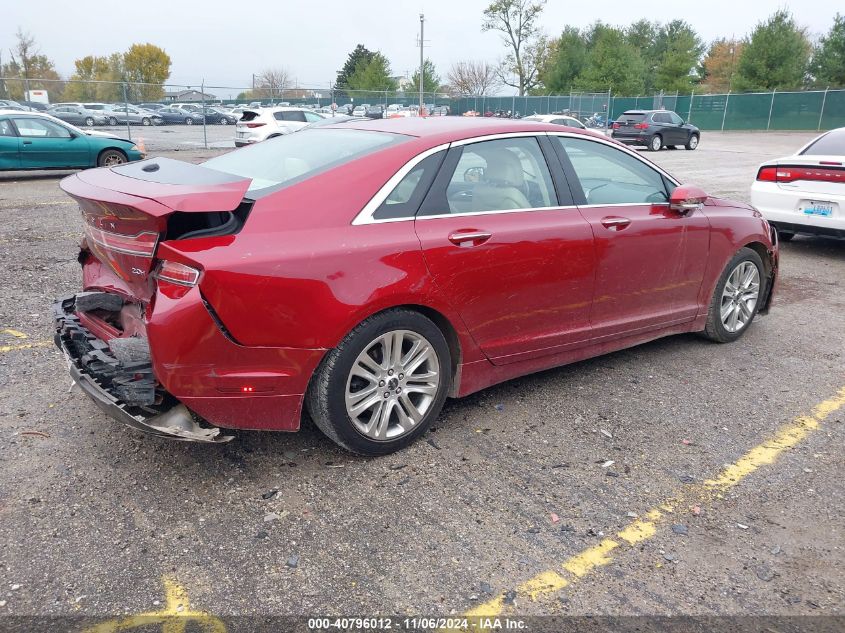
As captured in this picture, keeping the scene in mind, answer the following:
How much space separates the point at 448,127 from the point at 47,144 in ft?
41.9

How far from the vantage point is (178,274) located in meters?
2.94

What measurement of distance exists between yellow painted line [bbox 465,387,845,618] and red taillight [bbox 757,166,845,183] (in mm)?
4414

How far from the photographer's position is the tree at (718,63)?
226 ft

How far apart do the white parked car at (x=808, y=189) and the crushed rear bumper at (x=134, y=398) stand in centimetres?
724

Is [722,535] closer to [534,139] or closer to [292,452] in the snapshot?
[292,452]

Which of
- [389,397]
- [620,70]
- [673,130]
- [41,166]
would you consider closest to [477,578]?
[389,397]

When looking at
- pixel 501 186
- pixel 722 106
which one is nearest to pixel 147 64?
pixel 722 106

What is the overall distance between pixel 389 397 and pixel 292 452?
0.58m

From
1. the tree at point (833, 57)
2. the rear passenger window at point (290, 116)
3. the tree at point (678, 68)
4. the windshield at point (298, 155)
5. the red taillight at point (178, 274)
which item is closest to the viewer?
the red taillight at point (178, 274)

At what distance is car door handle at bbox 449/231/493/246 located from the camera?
11.6 ft

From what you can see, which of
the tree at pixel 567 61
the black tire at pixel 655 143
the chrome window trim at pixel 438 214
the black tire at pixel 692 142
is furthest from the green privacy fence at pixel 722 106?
the chrome window trim at pixel 438 214

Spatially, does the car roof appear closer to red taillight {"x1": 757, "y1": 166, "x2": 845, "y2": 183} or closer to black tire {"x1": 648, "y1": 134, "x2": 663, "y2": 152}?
red taillight {"x1": 757, "y1": 166, "x2": 845, "y2": 183}

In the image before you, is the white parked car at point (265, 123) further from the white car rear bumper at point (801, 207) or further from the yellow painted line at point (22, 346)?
the yellow painted line at point (22, 346)

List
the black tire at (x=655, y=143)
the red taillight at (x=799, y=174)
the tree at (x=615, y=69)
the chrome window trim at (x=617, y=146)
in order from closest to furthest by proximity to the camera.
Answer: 1. the chrome window trim at (x=617, y=146)
2. the red taillight at (x=799, y=174)
3. the black tire at (x=655, y=143)
4. the tree at (x=615, y=69)
